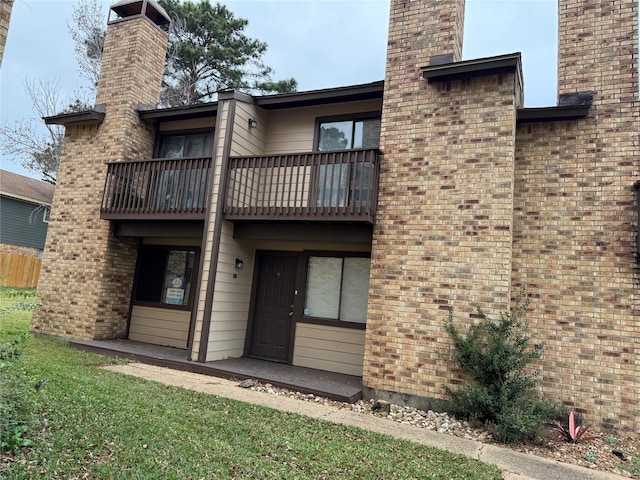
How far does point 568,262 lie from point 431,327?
2.39m

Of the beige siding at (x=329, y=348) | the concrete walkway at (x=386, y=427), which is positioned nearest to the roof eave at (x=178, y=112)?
the beige siding at (x=329, y=348)

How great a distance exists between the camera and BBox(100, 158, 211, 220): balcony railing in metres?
8.39

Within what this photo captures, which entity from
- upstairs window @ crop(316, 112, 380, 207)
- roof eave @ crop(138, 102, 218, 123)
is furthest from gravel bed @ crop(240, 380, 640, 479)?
roof eave @ crop(138, 102, 218, 123)

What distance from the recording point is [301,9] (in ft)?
47.6

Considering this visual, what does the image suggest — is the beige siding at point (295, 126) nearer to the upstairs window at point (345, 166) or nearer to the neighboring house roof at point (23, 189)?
the upstairs window at point (345, 166)

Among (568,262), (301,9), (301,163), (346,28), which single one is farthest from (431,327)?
(346,28)

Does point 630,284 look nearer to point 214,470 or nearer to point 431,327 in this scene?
point 431,327

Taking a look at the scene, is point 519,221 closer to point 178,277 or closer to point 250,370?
point 250,370

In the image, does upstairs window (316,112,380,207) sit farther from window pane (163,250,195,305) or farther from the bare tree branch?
the bare tree branch

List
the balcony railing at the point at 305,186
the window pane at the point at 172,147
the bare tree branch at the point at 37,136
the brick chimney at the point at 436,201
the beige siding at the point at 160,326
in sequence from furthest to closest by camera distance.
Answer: the bare tree branch at the point at 37,136, the window pane at the point at 172,147, the beige siding at the point at 160,326, the balcony railing at the point at 305,186, the brick chimney at the point at 436,201

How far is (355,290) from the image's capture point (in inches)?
322

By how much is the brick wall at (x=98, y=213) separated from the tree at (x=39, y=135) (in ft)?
33.4

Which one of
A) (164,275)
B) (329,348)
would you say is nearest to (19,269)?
(164,275)

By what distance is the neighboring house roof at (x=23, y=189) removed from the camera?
21.0m
